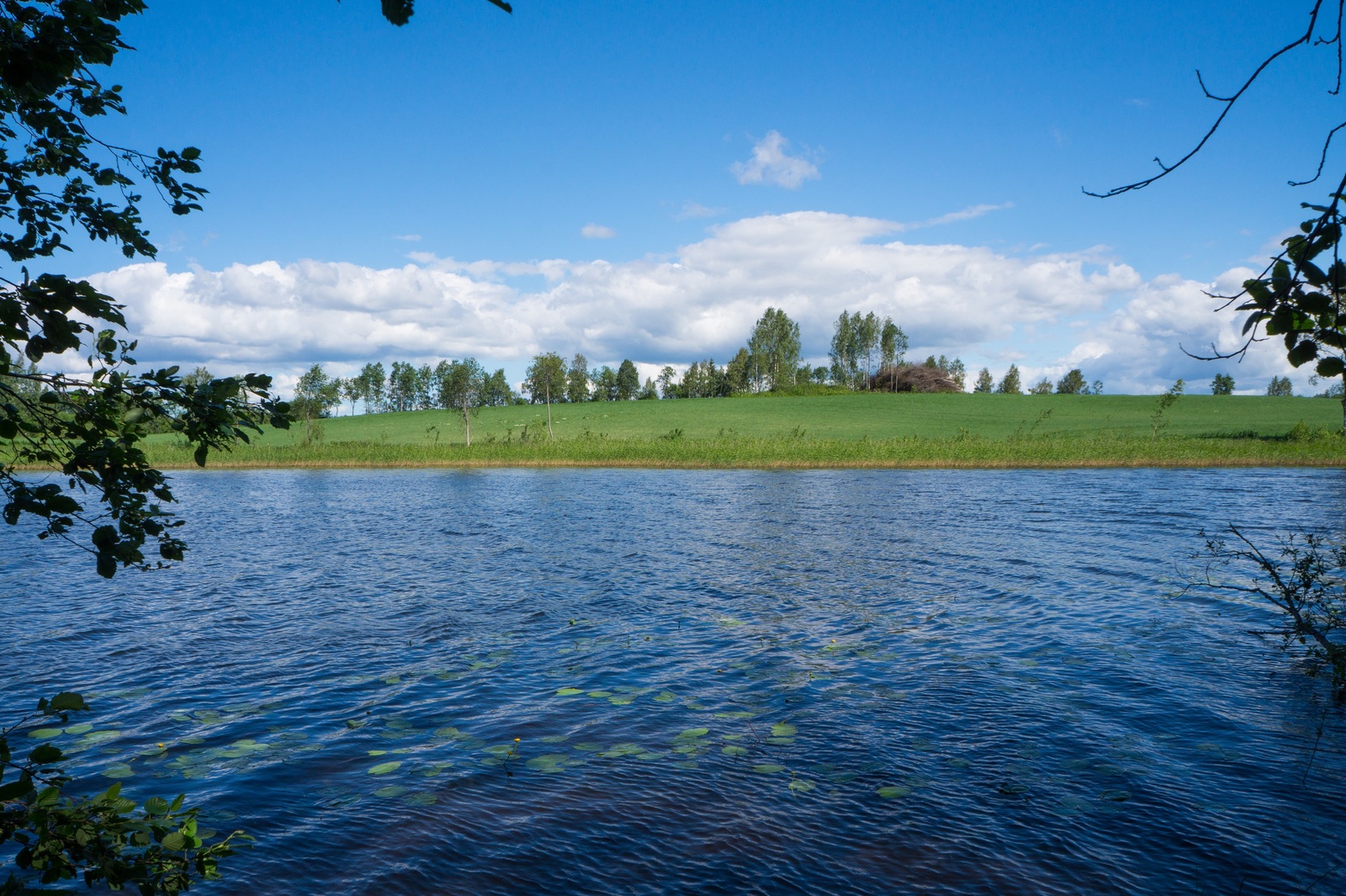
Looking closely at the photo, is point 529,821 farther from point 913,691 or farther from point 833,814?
point 913,691

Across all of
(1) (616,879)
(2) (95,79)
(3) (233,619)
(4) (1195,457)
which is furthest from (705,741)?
(4) (1195,457)

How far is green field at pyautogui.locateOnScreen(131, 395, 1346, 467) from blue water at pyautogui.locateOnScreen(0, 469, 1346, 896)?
83.7 ft

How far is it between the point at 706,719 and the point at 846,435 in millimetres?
76029

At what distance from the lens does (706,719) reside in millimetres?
9906

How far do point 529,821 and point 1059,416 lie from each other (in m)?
101

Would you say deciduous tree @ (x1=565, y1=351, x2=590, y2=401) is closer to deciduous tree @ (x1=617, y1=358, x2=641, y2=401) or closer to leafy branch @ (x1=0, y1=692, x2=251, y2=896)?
deciduous tree @ (x1=617, y1=358, x2=641, y2=401)

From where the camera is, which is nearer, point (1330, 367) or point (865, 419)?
point (1330, 367)

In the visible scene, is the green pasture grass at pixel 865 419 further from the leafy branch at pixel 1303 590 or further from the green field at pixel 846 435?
the leafy branch at pixel 1303 590

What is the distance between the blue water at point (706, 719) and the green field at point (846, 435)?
2551 centimetres

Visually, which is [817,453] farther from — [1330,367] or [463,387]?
[1330,367]

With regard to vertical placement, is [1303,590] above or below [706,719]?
above

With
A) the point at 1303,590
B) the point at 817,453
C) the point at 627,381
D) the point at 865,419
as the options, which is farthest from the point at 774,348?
the point at 1303,590

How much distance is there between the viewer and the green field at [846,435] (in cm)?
6084

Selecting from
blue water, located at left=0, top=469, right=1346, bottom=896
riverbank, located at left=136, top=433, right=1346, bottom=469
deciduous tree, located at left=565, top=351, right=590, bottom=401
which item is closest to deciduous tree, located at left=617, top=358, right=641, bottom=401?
deciduous tree, located at left=565, top=351, right=590, bottom=401
